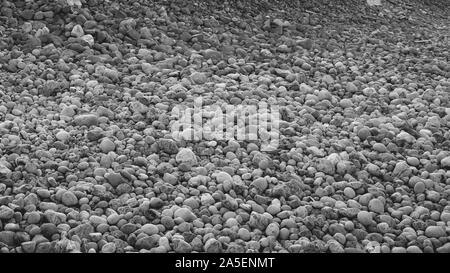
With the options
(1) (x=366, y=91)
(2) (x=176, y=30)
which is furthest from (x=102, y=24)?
(1) (x=366, y=91)

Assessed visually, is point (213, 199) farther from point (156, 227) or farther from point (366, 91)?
point (366, 91)

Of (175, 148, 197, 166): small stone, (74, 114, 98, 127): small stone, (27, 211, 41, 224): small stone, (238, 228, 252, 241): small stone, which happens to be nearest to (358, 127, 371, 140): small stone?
(175, 148, 197, 166): small stone

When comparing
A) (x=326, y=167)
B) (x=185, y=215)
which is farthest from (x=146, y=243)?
(x=326, y=167)

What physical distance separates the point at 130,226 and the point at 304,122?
153cm

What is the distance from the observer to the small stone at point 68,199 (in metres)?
2.80

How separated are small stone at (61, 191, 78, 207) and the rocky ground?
0.04 feet

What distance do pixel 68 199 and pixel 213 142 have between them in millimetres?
957

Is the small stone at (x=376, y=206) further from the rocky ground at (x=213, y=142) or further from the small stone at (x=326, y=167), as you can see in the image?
the small stone at (x=326, y=167)

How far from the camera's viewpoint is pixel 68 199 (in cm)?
280

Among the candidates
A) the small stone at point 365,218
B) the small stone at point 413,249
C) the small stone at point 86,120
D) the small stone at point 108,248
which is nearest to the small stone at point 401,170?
the small stone at point 365,218

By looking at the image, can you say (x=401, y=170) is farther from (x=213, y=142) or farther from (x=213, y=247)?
(x=213, y=247)

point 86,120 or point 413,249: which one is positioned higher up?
point 86,120

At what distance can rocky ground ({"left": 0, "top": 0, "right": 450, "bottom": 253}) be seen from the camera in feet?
9.05

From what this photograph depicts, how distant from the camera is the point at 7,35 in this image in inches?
166
